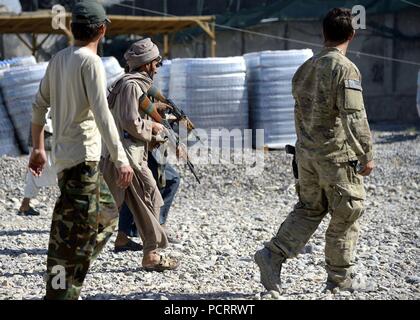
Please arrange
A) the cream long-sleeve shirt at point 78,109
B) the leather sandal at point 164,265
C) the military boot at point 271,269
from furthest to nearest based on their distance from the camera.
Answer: the leather sandal at point 164,265 → the military boot at point 271,269 → the cream long-sleeve shirt at point 78,109

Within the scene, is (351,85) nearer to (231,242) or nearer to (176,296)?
(176,296)

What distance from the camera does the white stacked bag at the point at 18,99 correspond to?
471 inches

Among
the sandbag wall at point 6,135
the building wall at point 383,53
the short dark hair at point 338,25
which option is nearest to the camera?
the short dark hair at point 338,25

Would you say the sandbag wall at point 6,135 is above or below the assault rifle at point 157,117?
below

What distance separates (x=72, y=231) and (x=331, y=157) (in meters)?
1.57

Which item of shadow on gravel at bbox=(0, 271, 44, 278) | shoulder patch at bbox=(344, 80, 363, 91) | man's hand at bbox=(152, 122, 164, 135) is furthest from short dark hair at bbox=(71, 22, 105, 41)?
shadow on gravel at bbox=(0, 271, 44, 278)

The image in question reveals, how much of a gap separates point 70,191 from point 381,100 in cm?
1680

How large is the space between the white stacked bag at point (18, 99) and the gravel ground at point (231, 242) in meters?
0.91

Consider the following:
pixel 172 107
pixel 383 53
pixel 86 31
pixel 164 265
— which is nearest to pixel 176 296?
pixel 164 265

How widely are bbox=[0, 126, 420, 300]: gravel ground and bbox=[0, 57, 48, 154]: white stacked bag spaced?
913 mm

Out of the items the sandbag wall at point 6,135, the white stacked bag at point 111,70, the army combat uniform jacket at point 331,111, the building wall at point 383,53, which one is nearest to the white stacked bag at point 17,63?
the sandbag wall at point 6,135

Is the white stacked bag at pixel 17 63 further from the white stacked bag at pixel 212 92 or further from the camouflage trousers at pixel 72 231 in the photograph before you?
the camouflage trousers at pixel 72 231
